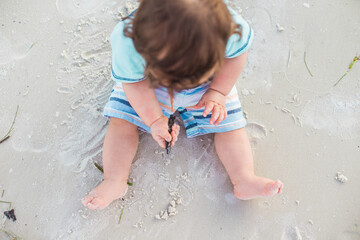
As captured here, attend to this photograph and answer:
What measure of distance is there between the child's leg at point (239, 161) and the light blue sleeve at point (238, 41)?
0.31 metres

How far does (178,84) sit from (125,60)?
0.25 metres

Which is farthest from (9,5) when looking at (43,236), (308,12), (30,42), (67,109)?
(308,12)

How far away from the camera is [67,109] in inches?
50.8

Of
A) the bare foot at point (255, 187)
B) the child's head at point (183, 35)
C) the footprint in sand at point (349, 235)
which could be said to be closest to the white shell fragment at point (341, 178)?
the footprint in sand at point (349, 235)

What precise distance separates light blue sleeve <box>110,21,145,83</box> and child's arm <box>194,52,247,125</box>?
0.24 m

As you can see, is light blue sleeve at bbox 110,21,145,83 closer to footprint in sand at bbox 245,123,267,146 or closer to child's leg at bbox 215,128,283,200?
child's leg at bbox 215,128,283,200

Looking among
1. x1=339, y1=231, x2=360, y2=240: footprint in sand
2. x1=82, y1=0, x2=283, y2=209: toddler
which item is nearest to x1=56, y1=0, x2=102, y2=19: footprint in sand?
x1=82, y1=0, x2=283, y2=209: toddler

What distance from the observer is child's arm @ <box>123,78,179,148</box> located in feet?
3.31

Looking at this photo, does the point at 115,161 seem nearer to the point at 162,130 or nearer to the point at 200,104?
the point at 162,130

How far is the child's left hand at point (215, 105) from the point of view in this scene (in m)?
1.03

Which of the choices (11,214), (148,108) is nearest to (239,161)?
(148,108)

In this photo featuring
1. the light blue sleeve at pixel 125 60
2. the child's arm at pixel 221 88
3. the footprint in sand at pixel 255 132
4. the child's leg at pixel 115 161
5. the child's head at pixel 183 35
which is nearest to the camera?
the child's head at pixel 183 35

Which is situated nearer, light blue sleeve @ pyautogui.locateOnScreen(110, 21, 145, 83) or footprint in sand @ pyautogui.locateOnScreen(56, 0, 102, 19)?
light blue sleeve @ pyautogui.locateOnScreen(110, 21, 145, 83)

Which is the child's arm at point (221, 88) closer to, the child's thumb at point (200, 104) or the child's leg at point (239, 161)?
the child's thumb at point (200, 104)
